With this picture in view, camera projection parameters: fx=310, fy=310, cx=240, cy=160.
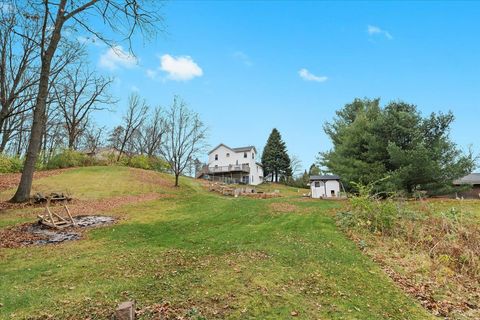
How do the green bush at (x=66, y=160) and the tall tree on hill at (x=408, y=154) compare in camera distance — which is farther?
the green bush at (x=66, y=160)

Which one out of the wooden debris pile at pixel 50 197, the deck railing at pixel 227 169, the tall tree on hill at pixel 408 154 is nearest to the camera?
the wooden debris pile at pixel 50 197

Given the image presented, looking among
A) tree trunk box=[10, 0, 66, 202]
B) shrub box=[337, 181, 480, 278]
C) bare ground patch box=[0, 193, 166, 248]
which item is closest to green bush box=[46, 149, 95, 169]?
bare ground patch box=[0, 193, 166, 248]

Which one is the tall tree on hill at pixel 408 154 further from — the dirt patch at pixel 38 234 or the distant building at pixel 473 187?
the dirt patch at pixel 38 234

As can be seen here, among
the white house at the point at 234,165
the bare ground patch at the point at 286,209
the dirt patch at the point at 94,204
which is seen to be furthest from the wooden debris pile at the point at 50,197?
the white house at the point at 234,165

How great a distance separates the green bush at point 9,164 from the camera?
24.9 meters

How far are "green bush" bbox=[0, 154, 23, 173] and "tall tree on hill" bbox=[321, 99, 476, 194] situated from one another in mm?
27096

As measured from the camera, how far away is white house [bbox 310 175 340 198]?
26.9 m

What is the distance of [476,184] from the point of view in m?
33.2

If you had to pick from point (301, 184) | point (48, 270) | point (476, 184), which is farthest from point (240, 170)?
point (48, 270)

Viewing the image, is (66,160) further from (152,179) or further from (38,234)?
(38,234)

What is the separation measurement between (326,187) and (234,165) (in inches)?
1028

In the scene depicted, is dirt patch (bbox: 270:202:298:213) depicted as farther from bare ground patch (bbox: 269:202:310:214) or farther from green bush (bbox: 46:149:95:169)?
green bush (bbox: 46:149:95:169)

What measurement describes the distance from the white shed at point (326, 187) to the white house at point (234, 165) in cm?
2361

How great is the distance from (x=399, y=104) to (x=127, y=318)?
22.7m
